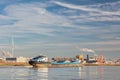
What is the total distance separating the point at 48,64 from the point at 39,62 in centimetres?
846

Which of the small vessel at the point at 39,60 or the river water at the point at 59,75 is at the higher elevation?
the small vessel at the point at 39,60

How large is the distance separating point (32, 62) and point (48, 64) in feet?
38.6

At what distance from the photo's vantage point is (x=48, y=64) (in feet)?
646

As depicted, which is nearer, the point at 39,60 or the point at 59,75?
the point at 59,75

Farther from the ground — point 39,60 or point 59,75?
point 39,60

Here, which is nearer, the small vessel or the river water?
the river water

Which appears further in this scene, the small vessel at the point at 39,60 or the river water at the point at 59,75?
the small vessel at the point at 39,60

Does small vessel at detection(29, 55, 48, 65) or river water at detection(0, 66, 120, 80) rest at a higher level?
small vessel at detection(29, 55, 48, 65)

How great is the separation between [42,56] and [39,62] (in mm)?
9903

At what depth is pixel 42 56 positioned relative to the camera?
200m

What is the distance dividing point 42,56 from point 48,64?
23.4 feet
